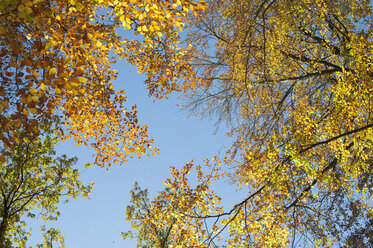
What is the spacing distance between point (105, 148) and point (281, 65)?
5.91 m

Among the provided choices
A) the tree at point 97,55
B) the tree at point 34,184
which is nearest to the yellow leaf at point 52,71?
the tree at point 97,55

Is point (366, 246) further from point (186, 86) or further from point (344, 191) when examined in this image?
point (186, 86)

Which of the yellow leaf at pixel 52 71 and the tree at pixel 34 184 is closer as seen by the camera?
the yellow leaf at pixel 52 71

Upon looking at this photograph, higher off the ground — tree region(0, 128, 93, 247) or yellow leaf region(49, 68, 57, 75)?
tree region(0, 128, 93, 247)

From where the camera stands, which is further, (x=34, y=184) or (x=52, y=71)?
(x=34, y=184)

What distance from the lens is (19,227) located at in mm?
12289

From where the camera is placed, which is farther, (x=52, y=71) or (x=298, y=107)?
(x=298, y=107)

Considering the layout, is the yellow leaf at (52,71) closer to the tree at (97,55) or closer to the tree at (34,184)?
the tree at (97,55)

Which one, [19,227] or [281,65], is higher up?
[281,65]

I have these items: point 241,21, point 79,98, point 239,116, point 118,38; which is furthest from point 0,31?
point 239,116

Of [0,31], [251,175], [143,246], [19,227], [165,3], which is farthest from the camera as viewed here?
[143,246]

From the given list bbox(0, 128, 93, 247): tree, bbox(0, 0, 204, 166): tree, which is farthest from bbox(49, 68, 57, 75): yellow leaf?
bbox(0, 128, 93, 247): tree

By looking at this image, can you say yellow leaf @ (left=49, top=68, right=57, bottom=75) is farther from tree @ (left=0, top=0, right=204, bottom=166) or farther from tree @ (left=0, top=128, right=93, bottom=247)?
tree @ (left=0, top=128, right=93, bottom=247)

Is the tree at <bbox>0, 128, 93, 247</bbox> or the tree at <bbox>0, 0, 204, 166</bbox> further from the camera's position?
the tree at <bbox>0, 128, 93, 247</bbox>
